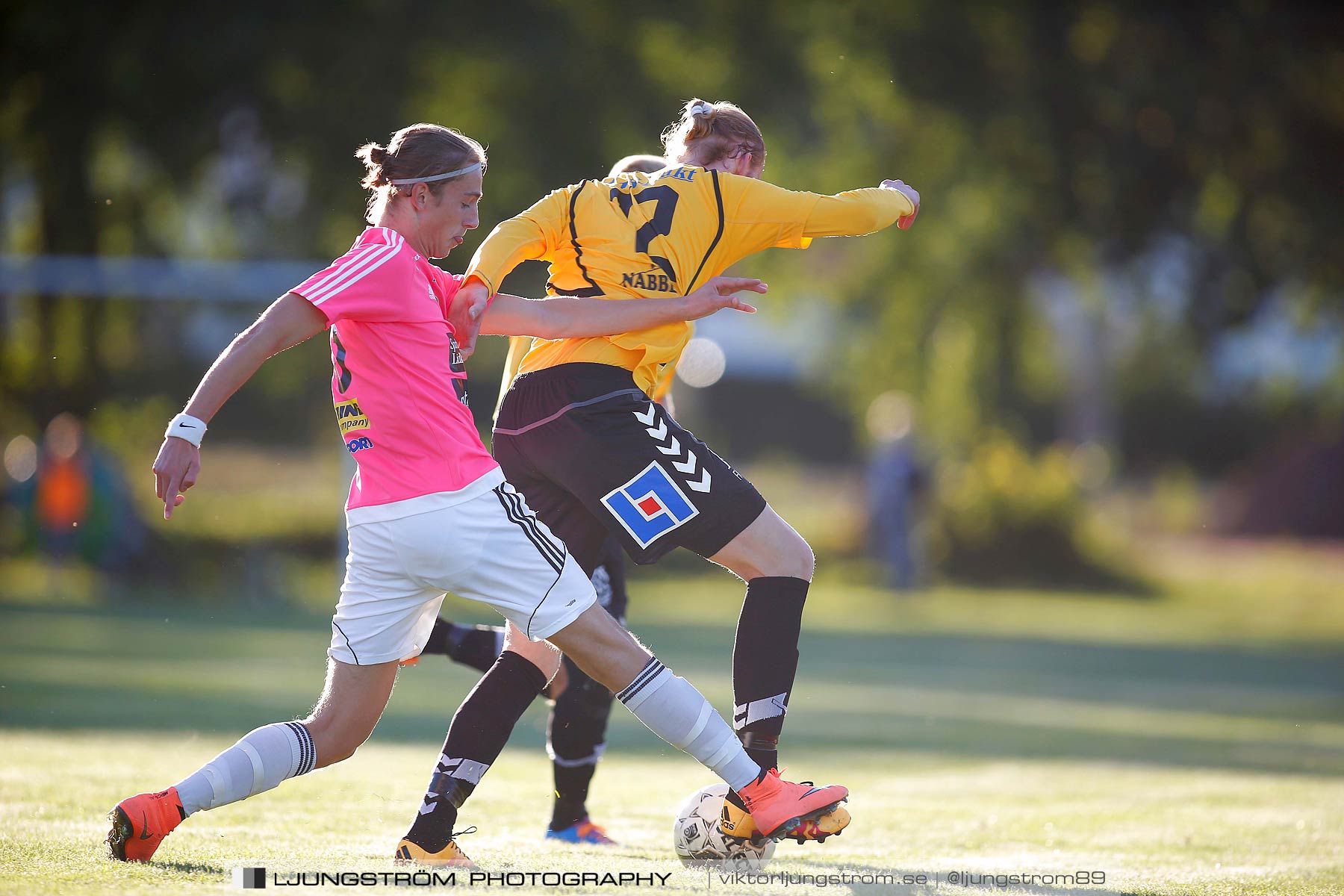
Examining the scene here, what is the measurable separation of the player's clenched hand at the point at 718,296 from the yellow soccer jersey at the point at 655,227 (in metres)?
0.13

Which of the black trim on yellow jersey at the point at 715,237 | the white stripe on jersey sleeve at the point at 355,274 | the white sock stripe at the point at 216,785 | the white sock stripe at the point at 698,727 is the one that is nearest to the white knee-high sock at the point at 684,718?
the white sock stripe at the point at 698,727

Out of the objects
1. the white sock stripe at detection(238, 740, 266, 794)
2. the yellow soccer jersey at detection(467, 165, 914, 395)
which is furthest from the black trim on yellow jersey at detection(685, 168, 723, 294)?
the white sock stripe at detection(238, 740, 266, 794)

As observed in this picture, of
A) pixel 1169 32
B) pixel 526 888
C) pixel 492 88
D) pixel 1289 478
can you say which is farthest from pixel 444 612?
pixel 1289 478

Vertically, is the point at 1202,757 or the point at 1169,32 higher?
the point at 1169,32

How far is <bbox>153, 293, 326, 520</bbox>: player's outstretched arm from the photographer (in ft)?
12.4

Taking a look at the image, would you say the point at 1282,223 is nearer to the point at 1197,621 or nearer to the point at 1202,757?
the point at 1197,621

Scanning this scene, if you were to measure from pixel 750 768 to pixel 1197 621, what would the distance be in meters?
15.4

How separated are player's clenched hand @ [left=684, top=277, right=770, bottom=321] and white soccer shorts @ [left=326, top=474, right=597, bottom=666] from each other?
0.78m

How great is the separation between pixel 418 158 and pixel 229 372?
829 mm

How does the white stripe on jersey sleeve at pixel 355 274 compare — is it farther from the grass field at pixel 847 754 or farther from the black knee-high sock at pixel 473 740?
the grass field at pixel 847 754

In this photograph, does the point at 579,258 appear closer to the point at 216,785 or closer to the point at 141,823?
the point at 216,785

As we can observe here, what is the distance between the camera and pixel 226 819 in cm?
506

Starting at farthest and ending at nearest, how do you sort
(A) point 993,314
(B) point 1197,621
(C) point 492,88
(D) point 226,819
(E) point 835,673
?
(A) point 993,314 < (C) point 492,88 < (B) point 1197,621 < (E) point 835,673 < (D) point 226,819

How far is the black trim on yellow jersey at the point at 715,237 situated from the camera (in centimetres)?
457
